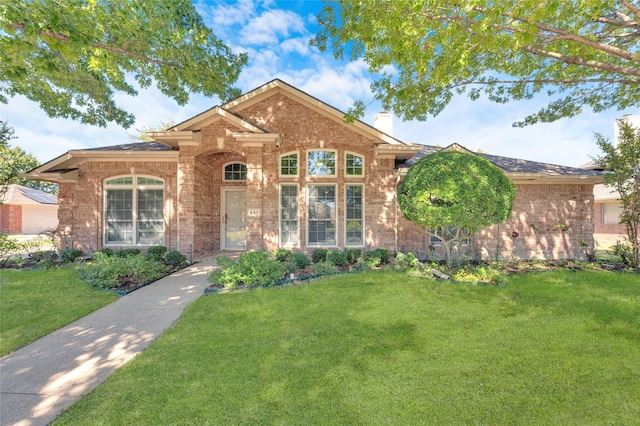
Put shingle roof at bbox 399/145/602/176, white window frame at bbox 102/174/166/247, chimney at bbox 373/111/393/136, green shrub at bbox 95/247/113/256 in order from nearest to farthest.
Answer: green shrub at bbox 95/247/113/256
shingle roof at bbox 399/145/602/176
white window frame at bbox 102/174/166/247
chimney at bbox 373/111/393/136

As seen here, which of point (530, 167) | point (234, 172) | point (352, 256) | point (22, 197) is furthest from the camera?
point (22, 197)

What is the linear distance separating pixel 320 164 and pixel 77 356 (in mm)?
7575

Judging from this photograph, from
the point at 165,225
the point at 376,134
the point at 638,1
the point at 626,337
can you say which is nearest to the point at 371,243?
the point at 376,134

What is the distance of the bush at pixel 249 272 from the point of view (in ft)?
19.8

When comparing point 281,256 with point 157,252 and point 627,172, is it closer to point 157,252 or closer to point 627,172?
point 157,252

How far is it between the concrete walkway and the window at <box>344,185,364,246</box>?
5388 mm

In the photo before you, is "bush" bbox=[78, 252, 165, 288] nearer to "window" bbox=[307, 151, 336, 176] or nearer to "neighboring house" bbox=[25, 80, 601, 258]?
"neighboring house" bbox=[25, 80, 601, 258]

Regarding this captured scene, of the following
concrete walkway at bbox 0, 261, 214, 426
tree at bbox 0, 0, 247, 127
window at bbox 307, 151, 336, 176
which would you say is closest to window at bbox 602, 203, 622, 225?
window at bbox 307, 151, 336, 176

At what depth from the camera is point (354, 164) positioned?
30.7 feet

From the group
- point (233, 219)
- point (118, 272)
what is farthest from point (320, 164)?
point (118, 272)

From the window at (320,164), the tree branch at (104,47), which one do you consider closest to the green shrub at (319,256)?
the window at (320,164)

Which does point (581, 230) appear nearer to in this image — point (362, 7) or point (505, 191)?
point (505, 191)

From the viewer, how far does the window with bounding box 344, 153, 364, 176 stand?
368 inches

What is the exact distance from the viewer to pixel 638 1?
5664 millimetres
